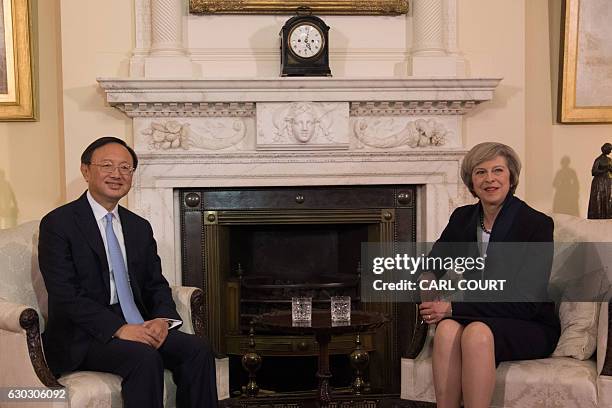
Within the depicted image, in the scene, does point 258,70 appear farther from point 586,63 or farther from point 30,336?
point 30,336

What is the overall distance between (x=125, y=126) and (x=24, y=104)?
604 millimetres

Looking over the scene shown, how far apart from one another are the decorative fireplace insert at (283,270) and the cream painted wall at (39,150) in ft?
2.39

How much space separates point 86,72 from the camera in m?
4.56

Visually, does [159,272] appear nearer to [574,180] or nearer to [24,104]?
[24,104]

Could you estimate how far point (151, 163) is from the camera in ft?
14.9

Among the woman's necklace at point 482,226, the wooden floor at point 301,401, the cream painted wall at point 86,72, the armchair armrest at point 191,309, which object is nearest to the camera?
the woman's necklace at point 482,226

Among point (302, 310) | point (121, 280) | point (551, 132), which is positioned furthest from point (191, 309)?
point (551, 132)

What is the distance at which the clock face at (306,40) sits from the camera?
450cm

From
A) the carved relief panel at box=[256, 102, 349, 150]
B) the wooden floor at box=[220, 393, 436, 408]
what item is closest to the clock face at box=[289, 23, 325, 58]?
the carved relief panel at box=[256, 102, 349, 150]

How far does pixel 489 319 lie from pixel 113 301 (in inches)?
56.4

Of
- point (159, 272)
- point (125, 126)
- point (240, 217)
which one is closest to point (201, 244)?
point (240, 217)

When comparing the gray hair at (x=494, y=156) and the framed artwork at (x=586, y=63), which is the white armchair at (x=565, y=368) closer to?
the gray hair at (x=494, y=156)

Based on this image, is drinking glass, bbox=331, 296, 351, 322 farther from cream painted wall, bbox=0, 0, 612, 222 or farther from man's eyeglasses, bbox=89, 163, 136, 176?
cream painted wall, bbox=0, 0, 612, 222

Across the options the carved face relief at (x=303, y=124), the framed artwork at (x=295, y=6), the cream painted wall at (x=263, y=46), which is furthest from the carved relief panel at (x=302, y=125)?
the framed artwork at (x=295, y=6)
